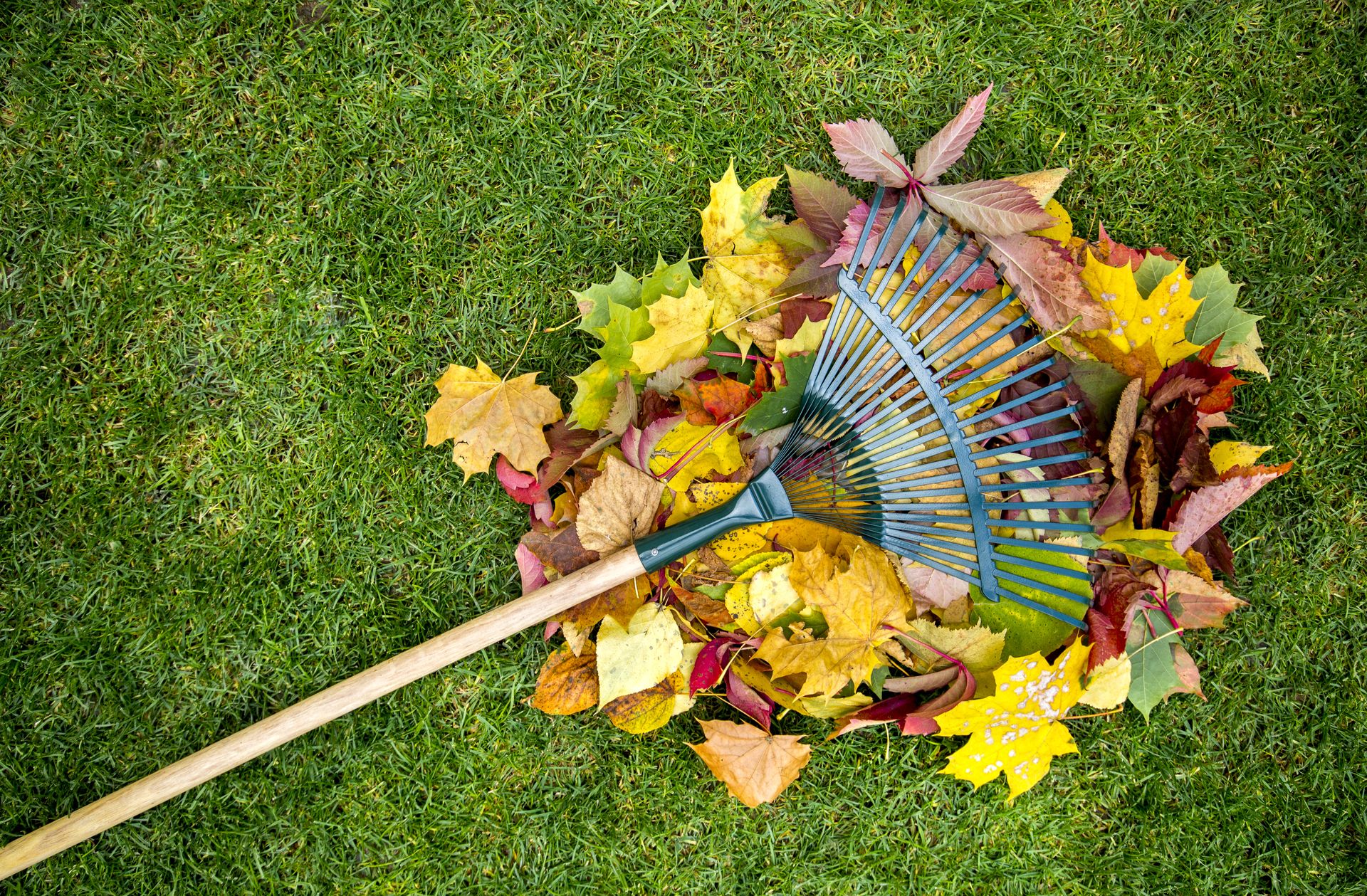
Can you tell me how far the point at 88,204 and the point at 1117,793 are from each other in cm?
270

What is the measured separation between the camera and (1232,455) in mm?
1691

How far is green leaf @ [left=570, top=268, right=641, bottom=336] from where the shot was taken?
1.74m

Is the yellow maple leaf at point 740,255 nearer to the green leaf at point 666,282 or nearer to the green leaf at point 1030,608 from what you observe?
the green leaf at point 666,282

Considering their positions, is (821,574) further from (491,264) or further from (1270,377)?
(1270,377)

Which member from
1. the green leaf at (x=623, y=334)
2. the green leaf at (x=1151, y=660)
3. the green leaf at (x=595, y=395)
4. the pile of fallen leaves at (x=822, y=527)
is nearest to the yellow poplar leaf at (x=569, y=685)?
the pile of fallen leaves at (x=822, y=527)

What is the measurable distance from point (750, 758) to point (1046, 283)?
1112 millimetres

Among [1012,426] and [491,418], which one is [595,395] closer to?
[491,418]

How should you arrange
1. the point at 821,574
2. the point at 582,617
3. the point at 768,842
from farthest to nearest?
the point at 768,842 → the point at 582,617 → the point at 821,574

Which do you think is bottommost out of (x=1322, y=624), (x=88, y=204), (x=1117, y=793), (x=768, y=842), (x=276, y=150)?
(x=768, y=842)

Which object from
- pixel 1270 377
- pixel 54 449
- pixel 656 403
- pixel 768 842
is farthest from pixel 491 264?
pixel 1270 377

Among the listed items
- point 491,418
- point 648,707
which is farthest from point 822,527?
point 491,418

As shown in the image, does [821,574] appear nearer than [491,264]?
Yes

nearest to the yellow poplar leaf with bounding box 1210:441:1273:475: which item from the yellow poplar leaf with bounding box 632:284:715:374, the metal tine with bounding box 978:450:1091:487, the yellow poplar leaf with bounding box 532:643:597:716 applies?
the metal tine with bounding box 978:450:1091:487

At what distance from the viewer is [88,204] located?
192 centimetres
